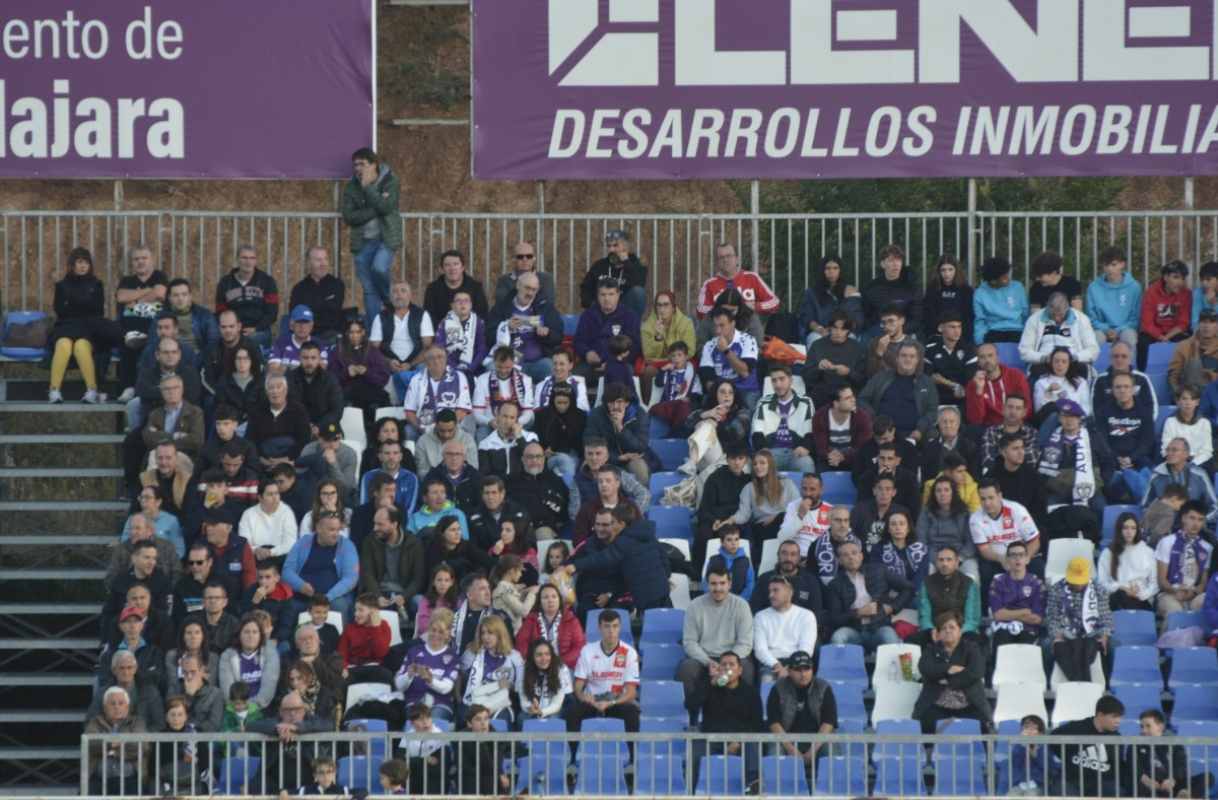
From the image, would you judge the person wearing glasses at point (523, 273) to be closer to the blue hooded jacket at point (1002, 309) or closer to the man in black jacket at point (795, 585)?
the blue hooded jacket at point (1002, 309)

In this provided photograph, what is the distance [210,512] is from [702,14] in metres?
6.52

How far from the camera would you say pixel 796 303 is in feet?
94.0

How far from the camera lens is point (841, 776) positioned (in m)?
16.4

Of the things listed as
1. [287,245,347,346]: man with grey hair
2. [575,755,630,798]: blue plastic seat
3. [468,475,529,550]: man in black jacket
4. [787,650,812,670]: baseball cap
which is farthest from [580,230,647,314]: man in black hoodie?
[575,755,630,798]: blue plastic seat

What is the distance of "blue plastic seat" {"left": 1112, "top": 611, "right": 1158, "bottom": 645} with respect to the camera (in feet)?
60.4

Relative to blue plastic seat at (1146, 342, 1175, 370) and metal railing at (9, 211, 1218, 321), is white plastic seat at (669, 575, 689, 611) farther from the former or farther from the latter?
metal railing at (9, 211, 1218, 321)

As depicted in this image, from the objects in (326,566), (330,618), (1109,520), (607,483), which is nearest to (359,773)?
(330,618)

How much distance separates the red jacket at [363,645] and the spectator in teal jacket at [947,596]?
3747 mm

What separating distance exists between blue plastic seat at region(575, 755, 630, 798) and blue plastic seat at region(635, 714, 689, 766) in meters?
0.18

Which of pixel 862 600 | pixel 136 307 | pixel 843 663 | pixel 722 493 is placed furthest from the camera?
pixel 136 307

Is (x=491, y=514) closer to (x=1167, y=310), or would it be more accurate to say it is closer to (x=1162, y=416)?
(x=1162, y=416)

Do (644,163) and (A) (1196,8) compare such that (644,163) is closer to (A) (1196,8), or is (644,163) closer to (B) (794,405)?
(B) (794,405)

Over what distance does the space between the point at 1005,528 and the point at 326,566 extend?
16.3 feet

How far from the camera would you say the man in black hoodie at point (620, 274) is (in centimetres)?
2211
